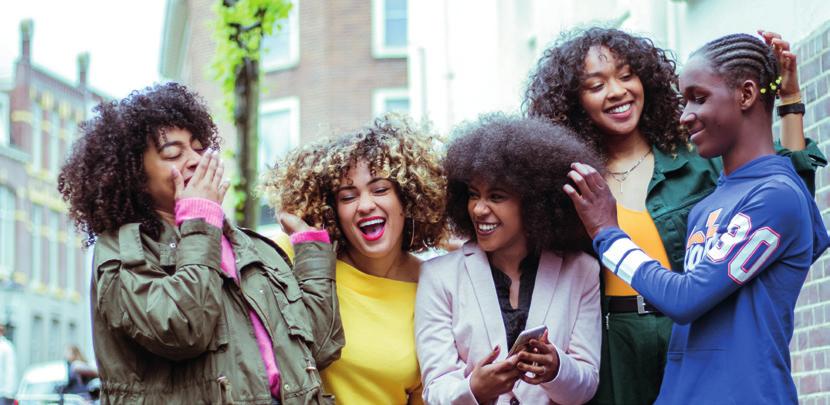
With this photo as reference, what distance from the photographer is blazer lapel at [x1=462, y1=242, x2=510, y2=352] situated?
429 centimetres

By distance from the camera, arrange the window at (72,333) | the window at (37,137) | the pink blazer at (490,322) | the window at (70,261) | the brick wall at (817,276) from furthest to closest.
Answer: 1. the window at (70,261)
2. the window at (72,333)
3. the window at (37,137)
4. the brick wall at (817,276)
5. the pink blazer at (490,322)

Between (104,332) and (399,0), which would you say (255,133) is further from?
(399,0)

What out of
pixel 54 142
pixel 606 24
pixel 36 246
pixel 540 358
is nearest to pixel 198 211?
pixel 540 358

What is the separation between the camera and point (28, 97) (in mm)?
45688

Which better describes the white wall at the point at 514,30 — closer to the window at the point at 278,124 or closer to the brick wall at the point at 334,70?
the brick wall at the point at 334,70

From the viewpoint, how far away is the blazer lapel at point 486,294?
4.29 metres

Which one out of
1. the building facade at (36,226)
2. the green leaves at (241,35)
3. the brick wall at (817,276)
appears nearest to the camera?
the brick wall at (817,276)

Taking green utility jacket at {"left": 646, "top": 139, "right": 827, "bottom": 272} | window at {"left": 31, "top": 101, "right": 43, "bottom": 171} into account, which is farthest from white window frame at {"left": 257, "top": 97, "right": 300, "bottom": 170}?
window at {"left": 31, "top": 101, "right": 43, "bottom": 171}

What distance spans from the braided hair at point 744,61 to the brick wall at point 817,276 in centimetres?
173

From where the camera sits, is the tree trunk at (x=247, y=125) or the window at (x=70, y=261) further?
the window at (x=70, y=261)

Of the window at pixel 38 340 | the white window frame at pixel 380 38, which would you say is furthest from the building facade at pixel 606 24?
the window at pixel 38 340

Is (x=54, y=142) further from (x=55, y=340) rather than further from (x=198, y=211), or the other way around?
(x=198, y=211)

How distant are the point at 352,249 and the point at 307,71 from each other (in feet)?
70.0

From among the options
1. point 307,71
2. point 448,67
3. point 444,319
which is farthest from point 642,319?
point 307,71
